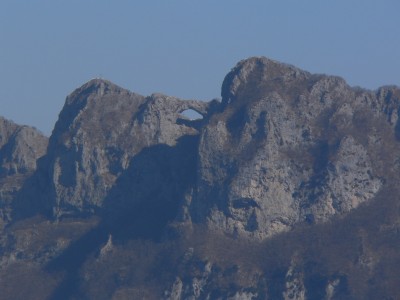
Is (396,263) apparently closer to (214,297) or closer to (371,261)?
(371,261)

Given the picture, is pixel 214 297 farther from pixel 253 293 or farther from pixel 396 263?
pixel 396 263

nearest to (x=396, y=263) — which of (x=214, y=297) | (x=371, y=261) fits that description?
(x=371, y=261)

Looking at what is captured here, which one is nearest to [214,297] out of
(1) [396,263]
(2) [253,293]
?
(2) [253,293]
